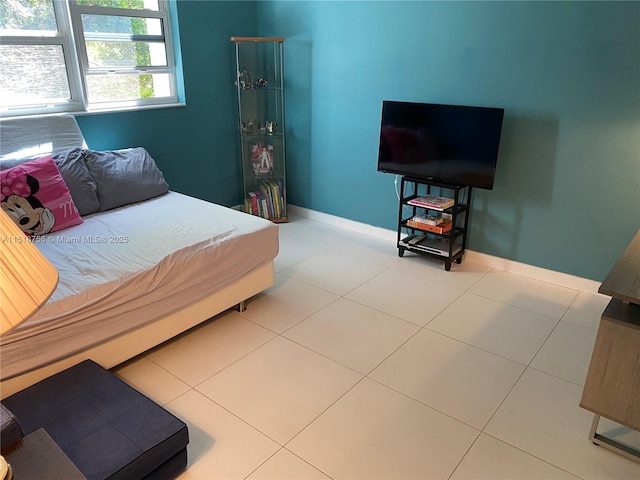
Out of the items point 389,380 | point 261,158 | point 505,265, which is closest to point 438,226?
point 505,265

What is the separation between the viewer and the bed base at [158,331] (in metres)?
1.87

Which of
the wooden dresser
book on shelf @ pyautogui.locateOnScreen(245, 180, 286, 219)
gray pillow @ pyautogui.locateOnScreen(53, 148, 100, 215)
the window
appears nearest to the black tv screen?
book on shelf @ pyautogui.locateOnScreen(245, 180, 286, 219)

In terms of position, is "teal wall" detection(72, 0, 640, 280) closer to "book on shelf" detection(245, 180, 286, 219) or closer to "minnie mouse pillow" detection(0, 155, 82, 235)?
"book on shelf" detection(245, 180, 286, 219)

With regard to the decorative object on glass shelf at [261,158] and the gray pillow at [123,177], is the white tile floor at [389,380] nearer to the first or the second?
the gray pillow at [123,177]

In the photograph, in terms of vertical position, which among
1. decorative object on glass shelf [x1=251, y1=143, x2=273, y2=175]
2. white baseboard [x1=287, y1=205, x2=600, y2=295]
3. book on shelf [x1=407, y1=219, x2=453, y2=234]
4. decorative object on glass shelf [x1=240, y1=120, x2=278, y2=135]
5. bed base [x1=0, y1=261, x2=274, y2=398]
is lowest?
white baseboard [x1=287, y1=205, x2=600, y2=295]

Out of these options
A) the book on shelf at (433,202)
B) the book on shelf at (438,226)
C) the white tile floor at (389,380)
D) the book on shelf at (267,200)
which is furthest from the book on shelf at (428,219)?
the book on shelf at (267,200)

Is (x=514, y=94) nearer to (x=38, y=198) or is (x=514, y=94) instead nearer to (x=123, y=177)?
(x=123, y=177)

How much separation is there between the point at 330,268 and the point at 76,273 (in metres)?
1.75

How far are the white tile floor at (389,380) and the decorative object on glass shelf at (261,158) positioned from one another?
130cm

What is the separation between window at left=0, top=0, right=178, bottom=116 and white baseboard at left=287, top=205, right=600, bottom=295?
5.92 feet

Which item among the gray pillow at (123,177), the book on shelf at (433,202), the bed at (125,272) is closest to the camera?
the bed at (125,272)

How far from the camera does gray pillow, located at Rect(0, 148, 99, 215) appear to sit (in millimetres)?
2730

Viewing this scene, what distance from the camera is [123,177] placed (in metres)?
3.01

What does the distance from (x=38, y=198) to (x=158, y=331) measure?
999 mm
